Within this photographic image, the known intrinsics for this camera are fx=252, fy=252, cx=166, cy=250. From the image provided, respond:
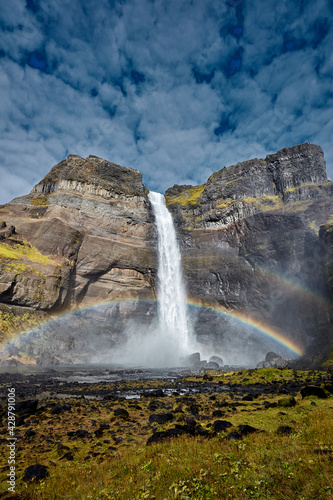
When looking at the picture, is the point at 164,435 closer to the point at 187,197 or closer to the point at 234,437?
the point at 234,437

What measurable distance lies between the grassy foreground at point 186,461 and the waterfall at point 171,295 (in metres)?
58.0

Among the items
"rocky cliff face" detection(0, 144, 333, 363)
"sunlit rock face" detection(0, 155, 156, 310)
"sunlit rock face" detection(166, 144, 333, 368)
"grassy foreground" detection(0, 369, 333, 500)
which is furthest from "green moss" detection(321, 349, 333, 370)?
"sunlit rock face" detection(0, 155, 156, 310)

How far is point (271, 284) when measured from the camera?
215ft

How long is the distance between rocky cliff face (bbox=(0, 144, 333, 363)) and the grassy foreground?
146 ft

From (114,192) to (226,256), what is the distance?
42.6m

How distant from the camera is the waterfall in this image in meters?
69.1

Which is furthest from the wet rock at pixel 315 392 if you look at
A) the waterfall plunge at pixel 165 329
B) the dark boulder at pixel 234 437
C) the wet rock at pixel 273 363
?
the waterfall plunge at pixel 165 329

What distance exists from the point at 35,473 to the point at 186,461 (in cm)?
393

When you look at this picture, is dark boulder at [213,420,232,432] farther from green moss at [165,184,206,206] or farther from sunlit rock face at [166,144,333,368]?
green moss at [165,184,206,206]

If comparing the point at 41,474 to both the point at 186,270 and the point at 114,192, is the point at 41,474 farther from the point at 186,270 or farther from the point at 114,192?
the point at 114,192

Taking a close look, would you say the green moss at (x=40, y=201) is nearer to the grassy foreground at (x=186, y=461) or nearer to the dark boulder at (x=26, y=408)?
the dark boulder at (x=26, y=408)

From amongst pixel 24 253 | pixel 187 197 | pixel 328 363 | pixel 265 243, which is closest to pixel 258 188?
pixel 265 243

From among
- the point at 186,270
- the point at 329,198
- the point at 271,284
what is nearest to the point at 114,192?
the point at 186,270

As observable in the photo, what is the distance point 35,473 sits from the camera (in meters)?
6.51
